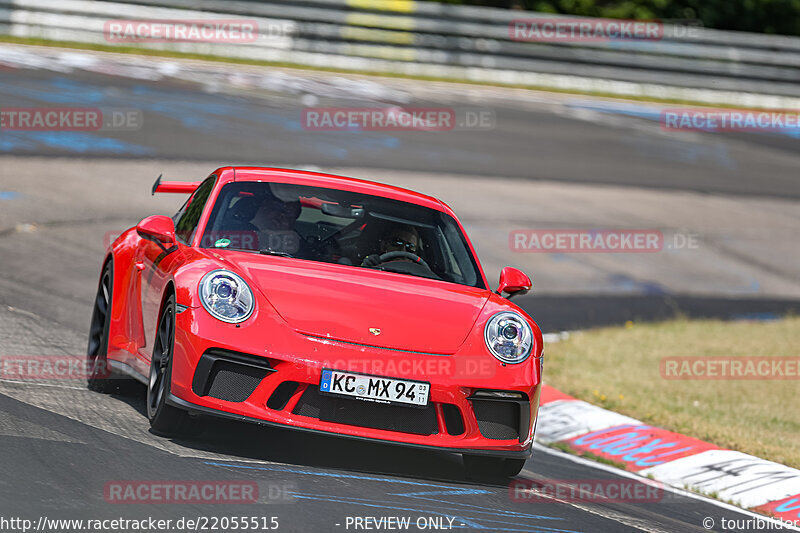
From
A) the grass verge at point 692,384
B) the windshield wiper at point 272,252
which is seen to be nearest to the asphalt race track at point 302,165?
the grass verge at point 692,384

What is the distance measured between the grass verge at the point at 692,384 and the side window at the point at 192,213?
3.81 meters

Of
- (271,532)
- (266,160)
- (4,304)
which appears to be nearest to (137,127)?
(266,160)

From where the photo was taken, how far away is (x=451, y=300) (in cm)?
623

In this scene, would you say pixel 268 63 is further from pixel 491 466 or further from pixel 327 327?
pixel 327 327

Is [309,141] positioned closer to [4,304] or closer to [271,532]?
[4,304]

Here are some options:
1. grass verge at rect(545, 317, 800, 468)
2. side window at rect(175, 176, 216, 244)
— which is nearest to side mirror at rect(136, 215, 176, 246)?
side window at rect(175, 176, 216, 244)

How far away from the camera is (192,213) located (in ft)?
23.4

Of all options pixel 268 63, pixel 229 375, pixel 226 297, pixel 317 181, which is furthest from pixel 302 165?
pixel 229 375

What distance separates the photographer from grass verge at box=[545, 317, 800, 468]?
8984mm

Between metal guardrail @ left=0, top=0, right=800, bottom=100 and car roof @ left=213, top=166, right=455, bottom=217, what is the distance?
14.3m

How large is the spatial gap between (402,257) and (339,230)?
0.39 metres

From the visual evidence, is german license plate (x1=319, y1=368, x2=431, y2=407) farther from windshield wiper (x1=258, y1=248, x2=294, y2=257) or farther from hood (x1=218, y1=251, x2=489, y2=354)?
windshield wiper (x1=258, y1=248, x2=294, y2=257)

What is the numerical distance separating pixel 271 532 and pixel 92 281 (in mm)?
6579

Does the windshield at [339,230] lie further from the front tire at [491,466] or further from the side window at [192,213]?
the front tire at [491,466]
